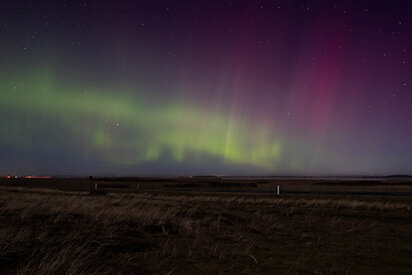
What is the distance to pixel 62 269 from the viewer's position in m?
5.52

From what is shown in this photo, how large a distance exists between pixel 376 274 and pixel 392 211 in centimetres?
1506

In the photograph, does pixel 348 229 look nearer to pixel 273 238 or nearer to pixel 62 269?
pixel 273 238

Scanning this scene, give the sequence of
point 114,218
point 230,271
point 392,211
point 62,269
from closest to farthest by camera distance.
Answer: point 62,269 < point 230,271 < point 114,218 < point 392,211

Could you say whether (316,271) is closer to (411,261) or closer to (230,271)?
(230,271)

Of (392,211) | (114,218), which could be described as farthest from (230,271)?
(392,211)

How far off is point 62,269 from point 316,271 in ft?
15.4

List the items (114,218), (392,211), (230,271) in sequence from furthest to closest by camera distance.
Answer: (392,211), (114,218), (230,271)

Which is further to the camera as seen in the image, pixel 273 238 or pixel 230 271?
pixel 273 238

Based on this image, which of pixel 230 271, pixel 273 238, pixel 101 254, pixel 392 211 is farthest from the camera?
pixel 392 211

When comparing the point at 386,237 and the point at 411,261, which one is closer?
the point at 411,261

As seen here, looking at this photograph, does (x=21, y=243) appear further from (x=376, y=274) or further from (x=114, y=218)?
(x=376, y=274)

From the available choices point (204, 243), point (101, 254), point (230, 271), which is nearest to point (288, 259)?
point (230, 271)

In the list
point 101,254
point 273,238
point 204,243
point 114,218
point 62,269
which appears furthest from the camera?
point 114,218

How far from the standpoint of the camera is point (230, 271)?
6.16 meters
